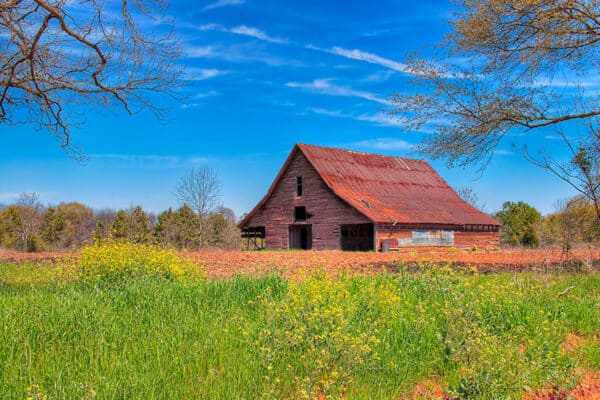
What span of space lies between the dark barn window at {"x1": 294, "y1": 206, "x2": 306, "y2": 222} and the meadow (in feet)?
85.0

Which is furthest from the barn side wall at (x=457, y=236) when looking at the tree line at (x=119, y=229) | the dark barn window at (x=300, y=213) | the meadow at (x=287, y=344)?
the meadow at (x=287, y=344)

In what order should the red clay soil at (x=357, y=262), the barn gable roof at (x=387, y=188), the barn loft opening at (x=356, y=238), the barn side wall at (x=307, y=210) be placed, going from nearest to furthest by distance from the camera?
1. the red clay soil at (x=357, y=262)
2. the barn side wall at (x=307, y=210)
3. the barn gable roof at (x=387, y=188)
4. the barn loft opening at (x=356, y=238)

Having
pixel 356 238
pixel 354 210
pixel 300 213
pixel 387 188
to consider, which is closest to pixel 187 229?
pixel 300 213

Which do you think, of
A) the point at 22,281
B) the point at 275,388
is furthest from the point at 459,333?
the point at 22,281

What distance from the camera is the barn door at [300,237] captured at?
35.8 m

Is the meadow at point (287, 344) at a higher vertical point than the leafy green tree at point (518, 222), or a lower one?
lower

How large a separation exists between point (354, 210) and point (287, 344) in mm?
25673

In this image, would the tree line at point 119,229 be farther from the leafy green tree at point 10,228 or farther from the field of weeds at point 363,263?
the field of weeds at point 363,263

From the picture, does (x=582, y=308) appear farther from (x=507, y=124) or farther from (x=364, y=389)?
(x=507, y=124)

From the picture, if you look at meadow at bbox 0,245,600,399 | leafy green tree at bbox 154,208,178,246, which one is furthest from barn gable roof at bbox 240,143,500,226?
meadow at bbox 0,245,600,399

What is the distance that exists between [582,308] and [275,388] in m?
6.47

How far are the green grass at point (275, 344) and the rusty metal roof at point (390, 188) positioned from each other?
21.8m

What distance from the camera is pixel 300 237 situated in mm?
36688

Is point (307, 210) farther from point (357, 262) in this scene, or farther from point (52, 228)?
point (52, 228)
